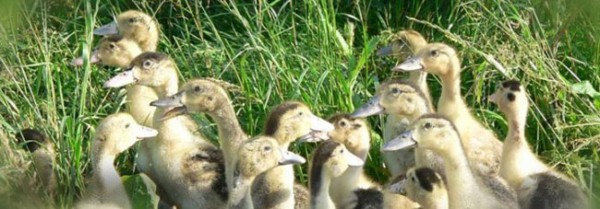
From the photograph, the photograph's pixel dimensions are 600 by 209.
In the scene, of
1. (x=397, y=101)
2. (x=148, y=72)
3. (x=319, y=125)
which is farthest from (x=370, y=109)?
(x=148, y=72)

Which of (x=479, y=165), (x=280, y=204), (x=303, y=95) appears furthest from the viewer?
(x=303, y=95)

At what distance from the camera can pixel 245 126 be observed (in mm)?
6902

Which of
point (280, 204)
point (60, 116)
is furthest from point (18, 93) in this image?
point (280, 204)

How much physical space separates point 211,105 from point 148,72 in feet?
1.85

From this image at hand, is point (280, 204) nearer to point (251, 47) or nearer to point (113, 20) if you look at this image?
point (251, 47)

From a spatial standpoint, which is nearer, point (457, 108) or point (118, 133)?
point (118, 133)

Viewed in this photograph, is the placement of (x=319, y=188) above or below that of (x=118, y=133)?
above

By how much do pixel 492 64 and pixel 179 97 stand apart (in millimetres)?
1765

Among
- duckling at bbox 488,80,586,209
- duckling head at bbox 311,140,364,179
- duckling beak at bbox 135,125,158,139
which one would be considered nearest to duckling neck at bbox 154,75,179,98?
duckling beak at bbox 135,125,158,139

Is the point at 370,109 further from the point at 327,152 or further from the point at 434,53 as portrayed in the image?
the point at 327,152

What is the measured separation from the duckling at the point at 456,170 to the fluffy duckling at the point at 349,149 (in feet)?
0.97

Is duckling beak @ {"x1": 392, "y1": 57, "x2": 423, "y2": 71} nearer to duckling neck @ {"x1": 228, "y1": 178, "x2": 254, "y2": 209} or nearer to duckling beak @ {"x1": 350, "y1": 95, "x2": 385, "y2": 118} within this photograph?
duckling beak @ {"x1": 350, "y1": 95, "x2": 385, "y2": 118}

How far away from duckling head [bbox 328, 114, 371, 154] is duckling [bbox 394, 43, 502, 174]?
0.46 m

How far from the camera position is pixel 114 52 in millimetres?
7430
